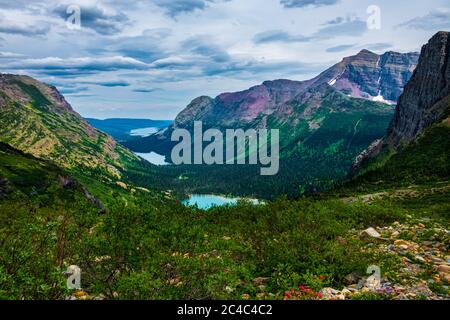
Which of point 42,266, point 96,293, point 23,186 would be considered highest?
point 42,266

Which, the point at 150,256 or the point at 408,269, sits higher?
the point at 150,256

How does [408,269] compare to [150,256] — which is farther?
[408,269]

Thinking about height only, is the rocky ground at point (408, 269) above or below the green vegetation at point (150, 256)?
below

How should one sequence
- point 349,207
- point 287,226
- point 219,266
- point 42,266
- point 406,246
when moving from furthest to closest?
point 349,207
point 287,226
point 406,246
point 219,266
point 42,266

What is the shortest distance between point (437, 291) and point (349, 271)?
4.82 metres

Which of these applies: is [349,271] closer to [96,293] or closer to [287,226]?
[287,226]

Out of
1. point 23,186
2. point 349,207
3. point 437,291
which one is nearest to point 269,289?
point 437,291

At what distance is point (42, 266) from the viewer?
17.6m

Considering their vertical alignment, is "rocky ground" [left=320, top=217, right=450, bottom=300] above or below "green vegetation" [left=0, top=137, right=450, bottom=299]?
below

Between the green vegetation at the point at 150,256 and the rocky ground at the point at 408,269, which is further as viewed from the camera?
the rocky ground at the point at 408,269

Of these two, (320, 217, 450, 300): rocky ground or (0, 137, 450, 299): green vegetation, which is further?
(320, 217, 450, 300): rocky ground
